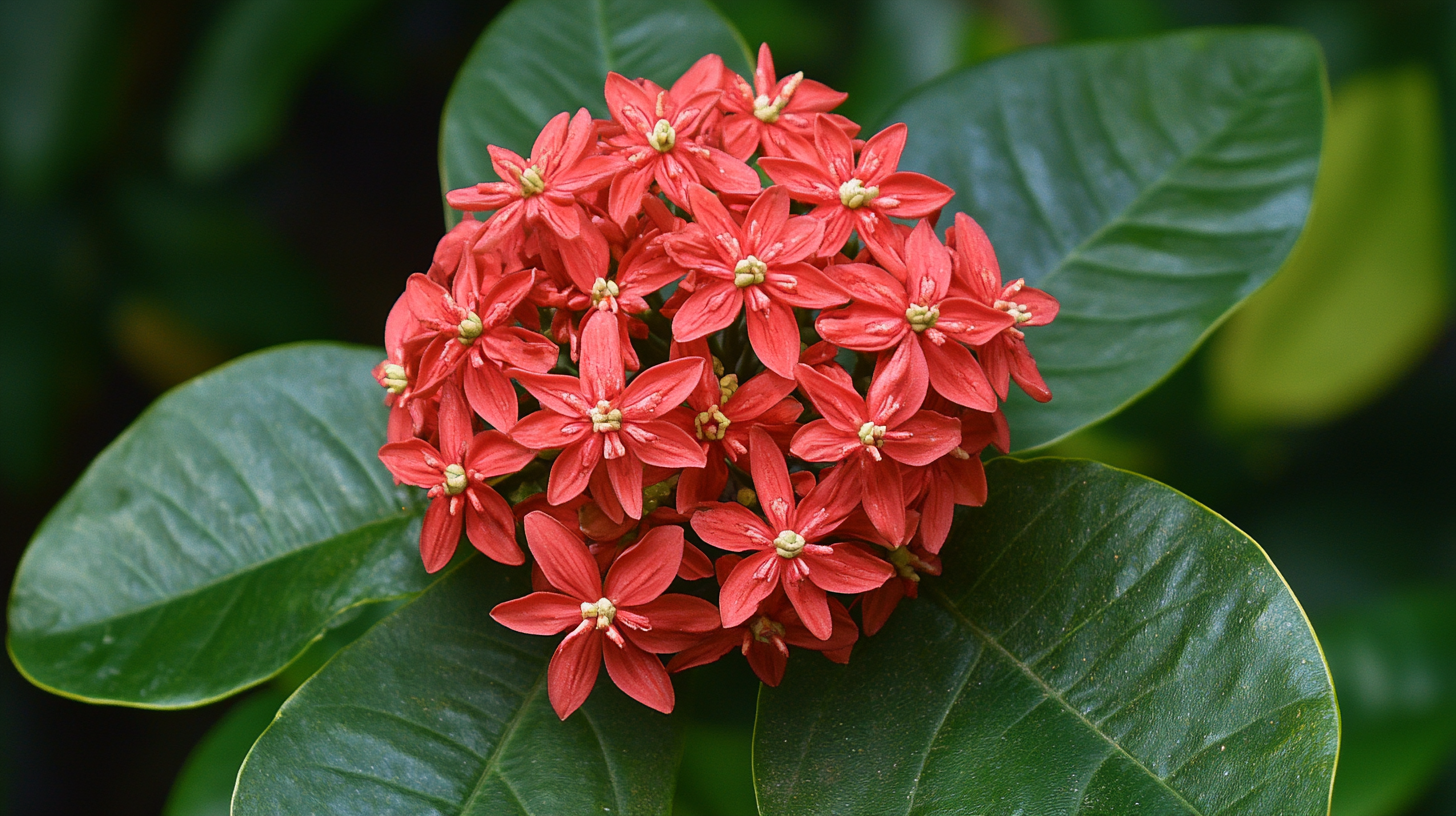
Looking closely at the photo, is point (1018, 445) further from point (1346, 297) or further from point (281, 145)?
point (281, 145)

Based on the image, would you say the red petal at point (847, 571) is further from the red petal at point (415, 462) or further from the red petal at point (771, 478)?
the red petal at point (415, 462)

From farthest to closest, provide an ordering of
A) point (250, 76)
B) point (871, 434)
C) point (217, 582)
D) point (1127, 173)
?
point (250, 76) → point (1127, 173) → point (217, 582) → point (871, 434)

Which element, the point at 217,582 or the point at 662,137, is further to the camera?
the point at 217,582

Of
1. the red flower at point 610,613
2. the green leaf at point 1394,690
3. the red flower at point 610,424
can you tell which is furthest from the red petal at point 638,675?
the green leaf at point 1394,690

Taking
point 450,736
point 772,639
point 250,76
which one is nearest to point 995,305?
point 772,639

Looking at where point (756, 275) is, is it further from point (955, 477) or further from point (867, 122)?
point (867, 122)
